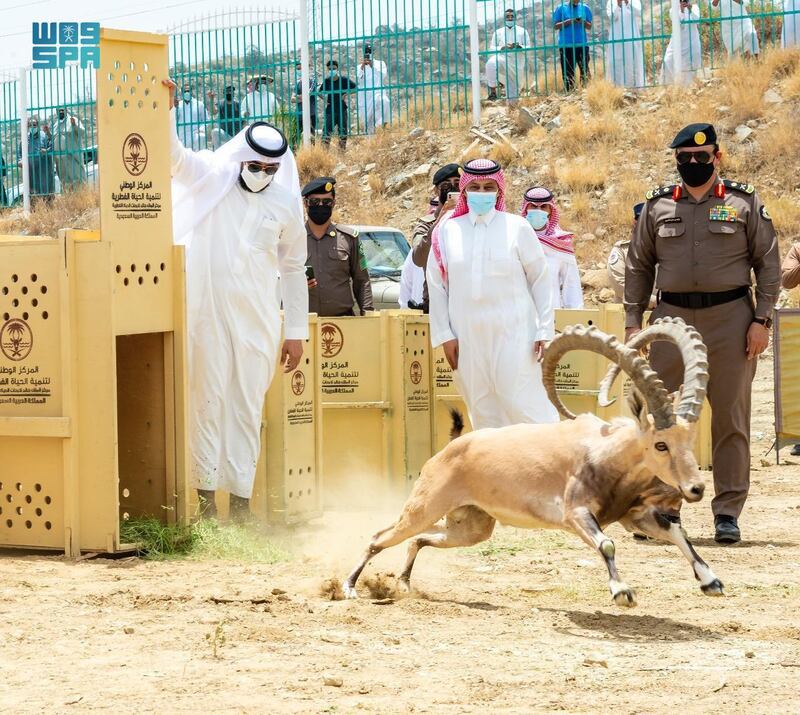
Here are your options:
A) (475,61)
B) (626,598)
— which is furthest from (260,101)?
(626,598)

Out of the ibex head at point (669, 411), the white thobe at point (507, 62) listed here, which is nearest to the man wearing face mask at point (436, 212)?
the ibex head at point (669, 411)

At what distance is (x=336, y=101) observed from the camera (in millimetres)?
26203

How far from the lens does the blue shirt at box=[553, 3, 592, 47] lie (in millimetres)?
24109

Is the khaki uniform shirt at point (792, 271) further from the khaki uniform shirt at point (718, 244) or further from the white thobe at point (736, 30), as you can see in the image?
the white thobe at point (736, 30)

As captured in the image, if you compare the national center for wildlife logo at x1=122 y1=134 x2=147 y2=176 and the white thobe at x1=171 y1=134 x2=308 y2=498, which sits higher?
the national center for wildlife logo at x1=122 y1=134 x2=147 y2=176

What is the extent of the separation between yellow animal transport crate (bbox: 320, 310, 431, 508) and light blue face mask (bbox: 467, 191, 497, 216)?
6.33ft

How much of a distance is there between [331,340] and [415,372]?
67 cm

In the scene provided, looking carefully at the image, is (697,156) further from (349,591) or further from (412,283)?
(412,283)

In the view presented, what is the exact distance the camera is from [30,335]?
7852 millimetres

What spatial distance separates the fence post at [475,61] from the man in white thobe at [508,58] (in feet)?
1.02

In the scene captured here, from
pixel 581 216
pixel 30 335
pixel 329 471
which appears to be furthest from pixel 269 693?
pixel 581 216

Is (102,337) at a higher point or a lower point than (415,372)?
higher

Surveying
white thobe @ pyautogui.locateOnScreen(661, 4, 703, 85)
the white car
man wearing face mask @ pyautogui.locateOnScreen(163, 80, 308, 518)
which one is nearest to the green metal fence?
white thobe @ pyautogui.locateOnScreen(661, 4, 703, 85)

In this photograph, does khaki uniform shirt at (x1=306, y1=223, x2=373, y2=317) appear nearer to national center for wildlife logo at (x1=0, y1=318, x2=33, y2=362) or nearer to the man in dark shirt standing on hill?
national center for wildlife logo at (x1=0, y1=318, x2=33, y2=362)
